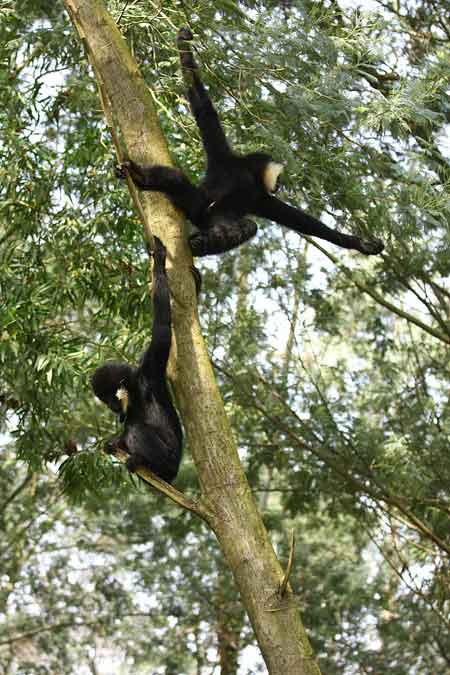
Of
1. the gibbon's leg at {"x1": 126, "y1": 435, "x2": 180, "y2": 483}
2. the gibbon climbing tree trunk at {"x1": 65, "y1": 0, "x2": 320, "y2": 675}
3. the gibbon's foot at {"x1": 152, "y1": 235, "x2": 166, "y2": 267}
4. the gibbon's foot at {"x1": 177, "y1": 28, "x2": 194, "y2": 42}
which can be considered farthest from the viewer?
the gibbon's leg at {"x1": 126, "y1": 435, "x2": 180, "y2": 483}

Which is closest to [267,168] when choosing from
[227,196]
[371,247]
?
[227,196]

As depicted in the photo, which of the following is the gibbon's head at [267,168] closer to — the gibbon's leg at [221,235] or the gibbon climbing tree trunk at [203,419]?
the gibbon's leg at [221,235]

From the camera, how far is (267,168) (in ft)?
20.6

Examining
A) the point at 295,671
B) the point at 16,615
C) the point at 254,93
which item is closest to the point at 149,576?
the point at 16,615

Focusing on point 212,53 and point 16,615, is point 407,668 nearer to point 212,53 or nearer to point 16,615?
point 16,615

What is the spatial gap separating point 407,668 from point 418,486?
534 cm

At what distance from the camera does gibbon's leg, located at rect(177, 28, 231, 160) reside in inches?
219

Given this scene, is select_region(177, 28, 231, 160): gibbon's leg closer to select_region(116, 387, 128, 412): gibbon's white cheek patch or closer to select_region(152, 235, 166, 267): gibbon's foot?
select_region(152, 235, 166, 267): gibbon's foot

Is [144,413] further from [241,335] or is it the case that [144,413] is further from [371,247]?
[241,335]

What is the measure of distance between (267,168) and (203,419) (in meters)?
2.69

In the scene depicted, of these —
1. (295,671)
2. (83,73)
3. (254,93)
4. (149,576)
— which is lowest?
(295,671)

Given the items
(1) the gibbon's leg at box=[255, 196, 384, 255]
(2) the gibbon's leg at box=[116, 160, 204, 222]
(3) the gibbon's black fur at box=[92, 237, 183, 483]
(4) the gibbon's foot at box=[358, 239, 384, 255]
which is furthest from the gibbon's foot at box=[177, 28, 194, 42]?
(3) the gibbon's black fur at box=[92, 237, 183, 483]

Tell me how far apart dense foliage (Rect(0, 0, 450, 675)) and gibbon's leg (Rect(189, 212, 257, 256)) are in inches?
20.7

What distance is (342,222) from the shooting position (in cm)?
677
